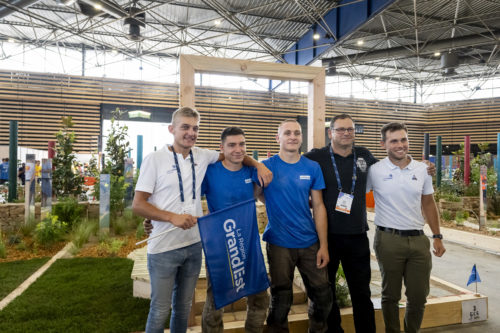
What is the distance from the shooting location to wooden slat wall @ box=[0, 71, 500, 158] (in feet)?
49.4

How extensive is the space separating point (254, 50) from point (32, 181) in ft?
43.5

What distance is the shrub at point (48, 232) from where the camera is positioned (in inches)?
202

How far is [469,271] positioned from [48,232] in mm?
6615

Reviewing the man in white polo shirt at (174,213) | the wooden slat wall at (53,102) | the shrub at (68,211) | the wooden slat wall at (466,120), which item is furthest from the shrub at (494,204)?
the wooden slat wall at (53,102)

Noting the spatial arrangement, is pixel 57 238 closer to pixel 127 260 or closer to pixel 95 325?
pixel 127 260

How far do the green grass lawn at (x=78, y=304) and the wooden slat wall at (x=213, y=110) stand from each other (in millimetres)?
13048

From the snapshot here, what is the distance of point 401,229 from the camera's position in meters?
2.29

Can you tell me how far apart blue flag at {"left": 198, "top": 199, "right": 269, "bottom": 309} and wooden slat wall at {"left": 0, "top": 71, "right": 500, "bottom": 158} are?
48.8 ft

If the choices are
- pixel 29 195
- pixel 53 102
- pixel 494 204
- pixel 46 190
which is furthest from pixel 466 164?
pixel 53 102

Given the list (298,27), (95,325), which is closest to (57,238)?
(95,325)

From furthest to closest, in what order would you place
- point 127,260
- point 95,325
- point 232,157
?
point 127,260
point 95,325
point 232,157

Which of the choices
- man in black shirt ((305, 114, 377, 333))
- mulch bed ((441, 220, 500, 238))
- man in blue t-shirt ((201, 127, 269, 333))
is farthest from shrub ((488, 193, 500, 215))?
man in blue t-shirt ((201, 127, 269, 333))

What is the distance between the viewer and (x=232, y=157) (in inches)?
84.5

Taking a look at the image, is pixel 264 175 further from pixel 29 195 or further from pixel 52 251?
pixel 29 195
